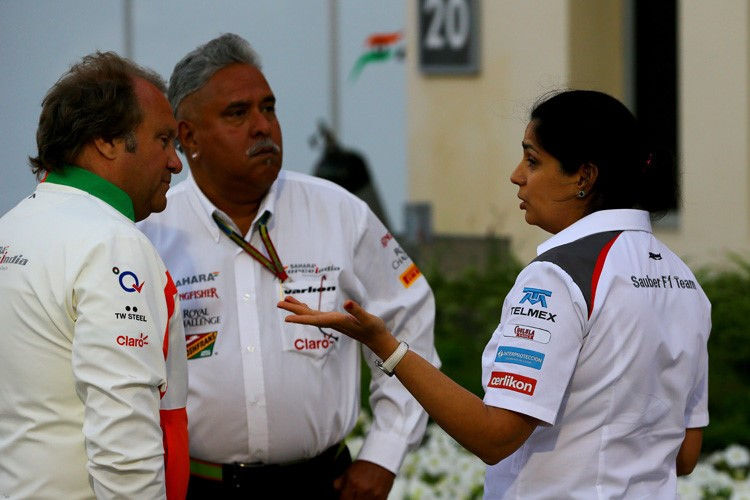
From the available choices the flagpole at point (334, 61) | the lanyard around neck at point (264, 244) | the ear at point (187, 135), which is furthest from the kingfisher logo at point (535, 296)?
the flagpole at point (334, 61)

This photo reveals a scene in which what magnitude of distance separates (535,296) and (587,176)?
0.32m

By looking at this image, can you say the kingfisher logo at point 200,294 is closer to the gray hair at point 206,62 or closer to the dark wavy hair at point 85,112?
the gray hair at point 206,62

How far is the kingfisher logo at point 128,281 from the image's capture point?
8.84 ft

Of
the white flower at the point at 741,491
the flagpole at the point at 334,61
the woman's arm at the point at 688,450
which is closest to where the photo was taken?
the woman's arm at the point at 688,450

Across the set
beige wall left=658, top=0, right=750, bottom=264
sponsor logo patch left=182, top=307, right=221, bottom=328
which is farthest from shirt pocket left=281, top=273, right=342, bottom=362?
beige wall left=658, top=0, right=750, bottom=264

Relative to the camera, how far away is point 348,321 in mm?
2752

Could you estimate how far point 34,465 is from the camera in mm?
2721

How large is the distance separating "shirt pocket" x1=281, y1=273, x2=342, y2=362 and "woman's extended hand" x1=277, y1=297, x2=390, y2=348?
36.4 inches

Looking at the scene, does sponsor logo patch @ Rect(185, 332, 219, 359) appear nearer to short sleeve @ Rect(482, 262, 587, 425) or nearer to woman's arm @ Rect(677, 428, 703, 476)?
short sleeve @ Rect(482, 262, 587, 425)

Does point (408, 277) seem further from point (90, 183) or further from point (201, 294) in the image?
point (90, 183)

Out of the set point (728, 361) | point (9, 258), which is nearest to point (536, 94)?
point (728, 361)

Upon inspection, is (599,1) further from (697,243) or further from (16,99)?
(16,99)

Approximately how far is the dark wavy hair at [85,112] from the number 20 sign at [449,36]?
698cm

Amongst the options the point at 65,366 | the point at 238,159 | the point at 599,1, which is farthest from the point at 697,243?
the point at 65,366
